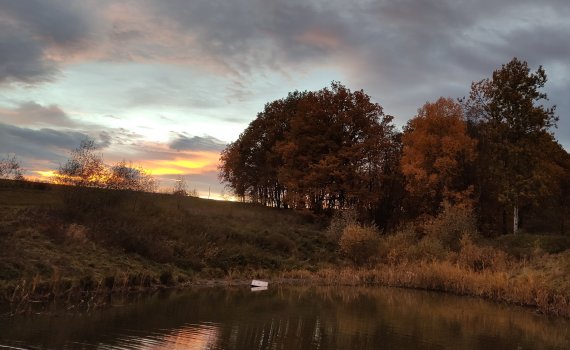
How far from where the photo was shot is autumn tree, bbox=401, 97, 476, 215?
161 ft

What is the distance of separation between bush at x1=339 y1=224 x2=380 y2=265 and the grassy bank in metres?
0.25

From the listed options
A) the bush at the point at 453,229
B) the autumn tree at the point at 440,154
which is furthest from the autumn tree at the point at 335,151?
the bush at the point at 453,229

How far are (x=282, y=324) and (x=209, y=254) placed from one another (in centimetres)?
1758

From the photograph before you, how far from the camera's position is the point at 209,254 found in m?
35.6

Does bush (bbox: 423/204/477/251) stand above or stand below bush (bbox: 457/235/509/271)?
above

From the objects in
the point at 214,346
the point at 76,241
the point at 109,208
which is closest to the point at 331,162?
the point at 109,208

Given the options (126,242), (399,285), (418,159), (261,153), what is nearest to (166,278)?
(126,242)

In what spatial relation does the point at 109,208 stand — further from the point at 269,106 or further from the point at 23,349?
the point at 269,106

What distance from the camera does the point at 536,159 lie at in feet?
149

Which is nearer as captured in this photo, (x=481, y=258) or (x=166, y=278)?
(x=166, y=278)

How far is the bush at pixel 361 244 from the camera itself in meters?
40.2

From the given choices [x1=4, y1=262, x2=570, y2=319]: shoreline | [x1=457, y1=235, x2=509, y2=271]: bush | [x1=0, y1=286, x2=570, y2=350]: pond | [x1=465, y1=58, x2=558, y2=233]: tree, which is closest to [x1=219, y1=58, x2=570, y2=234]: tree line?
[x1=465, y1=58, x2=558, y2=233]: tree

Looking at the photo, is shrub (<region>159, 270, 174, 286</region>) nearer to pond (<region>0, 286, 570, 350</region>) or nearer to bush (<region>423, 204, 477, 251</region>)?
pond (<region>0, 286, 570, 350</region>)

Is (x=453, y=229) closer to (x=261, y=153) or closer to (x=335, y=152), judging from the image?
(x=335, y=152)
